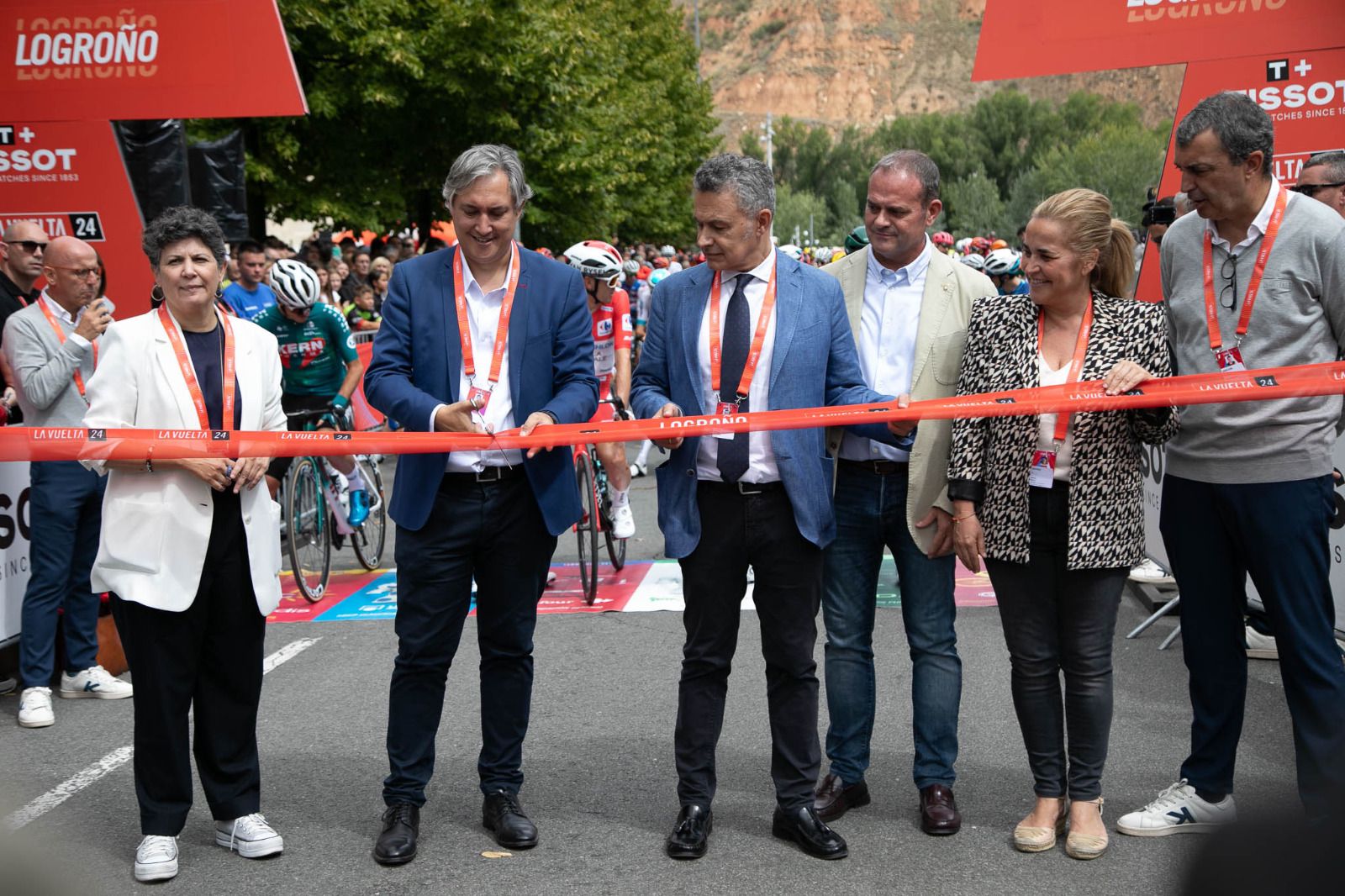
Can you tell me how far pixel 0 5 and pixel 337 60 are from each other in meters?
15.4

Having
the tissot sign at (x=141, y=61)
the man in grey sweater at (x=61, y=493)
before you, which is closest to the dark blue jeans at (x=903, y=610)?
the man in grey sweater at (x=61, y=493)

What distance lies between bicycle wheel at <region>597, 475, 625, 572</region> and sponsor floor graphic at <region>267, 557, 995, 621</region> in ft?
0.36

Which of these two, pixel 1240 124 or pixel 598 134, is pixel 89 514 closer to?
pixel 1240 124

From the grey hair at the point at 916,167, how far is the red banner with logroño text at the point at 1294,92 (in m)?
3.37

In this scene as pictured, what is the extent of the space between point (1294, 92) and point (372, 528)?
6.74 metres

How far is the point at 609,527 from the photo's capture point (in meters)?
9.44

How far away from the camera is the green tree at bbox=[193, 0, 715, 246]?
23156 mm

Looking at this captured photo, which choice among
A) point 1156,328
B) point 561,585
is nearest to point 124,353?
point 1156,328

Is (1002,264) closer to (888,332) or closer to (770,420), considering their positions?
(888,332)

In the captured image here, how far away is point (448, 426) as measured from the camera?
4.55 m

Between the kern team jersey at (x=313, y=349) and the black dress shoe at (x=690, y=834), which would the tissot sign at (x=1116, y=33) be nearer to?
the kern team jersey at (x=313, y=349)

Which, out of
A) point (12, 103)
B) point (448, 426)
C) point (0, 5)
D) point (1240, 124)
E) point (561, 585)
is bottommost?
point (561, 585)

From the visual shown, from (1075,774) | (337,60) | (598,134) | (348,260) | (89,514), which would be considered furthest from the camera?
(598,134)

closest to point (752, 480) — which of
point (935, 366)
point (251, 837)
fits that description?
point (935, 366)
